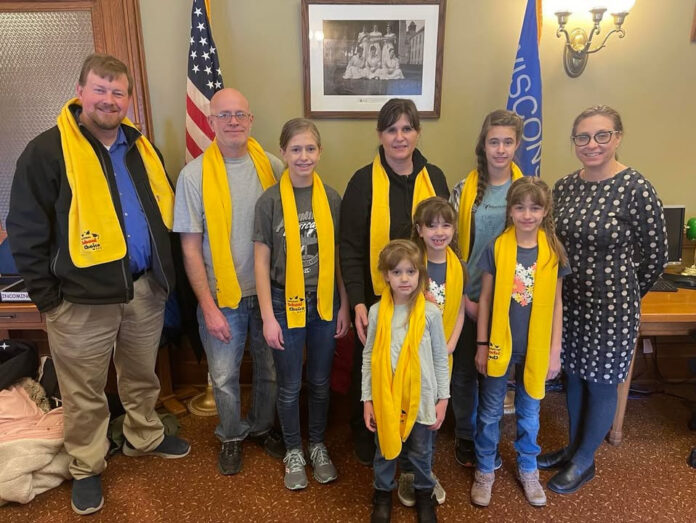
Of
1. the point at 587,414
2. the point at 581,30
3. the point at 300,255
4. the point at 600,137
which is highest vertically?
the point at 581,30

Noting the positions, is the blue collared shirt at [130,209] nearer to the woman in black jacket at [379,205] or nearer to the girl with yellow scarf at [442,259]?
the woman in black jacket at [379,205]

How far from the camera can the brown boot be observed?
1.88m

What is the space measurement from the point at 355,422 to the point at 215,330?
2.72ft

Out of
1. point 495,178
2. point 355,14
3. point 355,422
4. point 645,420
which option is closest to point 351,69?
point 355,14

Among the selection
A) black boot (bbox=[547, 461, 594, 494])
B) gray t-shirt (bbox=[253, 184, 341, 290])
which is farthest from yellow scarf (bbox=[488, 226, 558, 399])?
gray t-shirt (bbox=[253, 184, 341, 290])

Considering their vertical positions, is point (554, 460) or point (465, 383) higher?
point (465, 383)

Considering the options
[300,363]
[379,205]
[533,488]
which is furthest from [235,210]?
[533,488]

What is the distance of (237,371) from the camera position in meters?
2.02

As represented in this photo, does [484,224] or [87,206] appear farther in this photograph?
[484,224]

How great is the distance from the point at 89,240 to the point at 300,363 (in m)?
0.94

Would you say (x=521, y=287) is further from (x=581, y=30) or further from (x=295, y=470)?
(x=581, y=30)

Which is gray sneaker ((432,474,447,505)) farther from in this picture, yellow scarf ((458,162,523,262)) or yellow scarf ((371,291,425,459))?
yellow scarf ((458,162,523,262))

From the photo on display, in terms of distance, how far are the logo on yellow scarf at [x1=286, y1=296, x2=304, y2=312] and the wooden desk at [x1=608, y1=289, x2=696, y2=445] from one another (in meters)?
1.52

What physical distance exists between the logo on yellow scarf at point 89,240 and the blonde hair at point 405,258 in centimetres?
105
